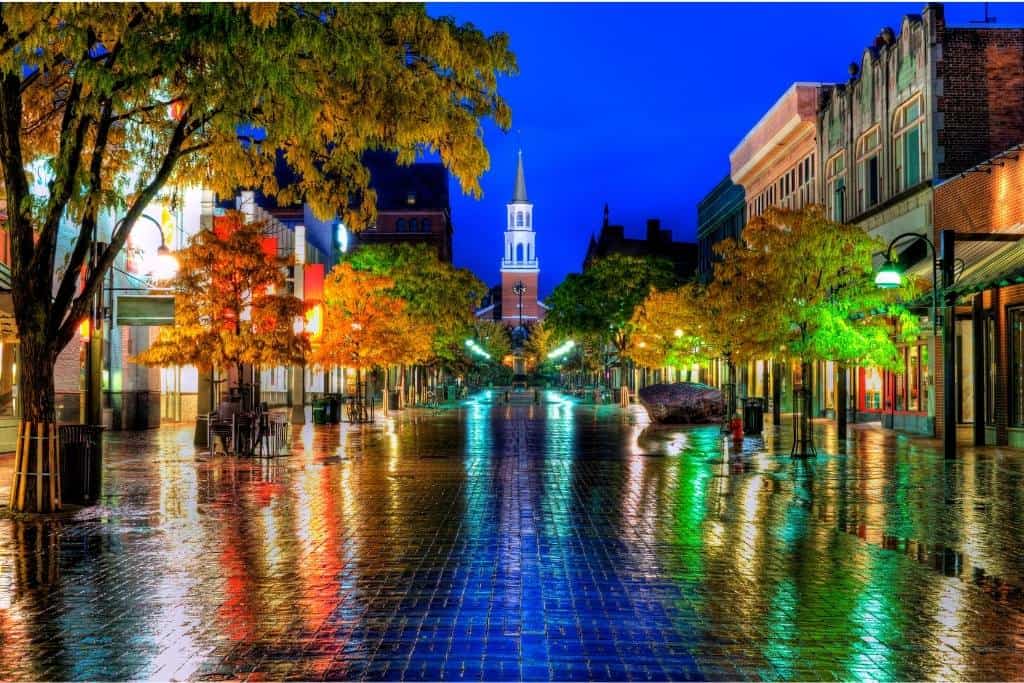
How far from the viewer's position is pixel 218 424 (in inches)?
1054

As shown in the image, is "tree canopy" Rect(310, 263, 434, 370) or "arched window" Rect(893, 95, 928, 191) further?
"tree canopy" Rect(310, 263, 434, 370)

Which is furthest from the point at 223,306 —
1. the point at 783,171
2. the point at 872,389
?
the point at 783,171

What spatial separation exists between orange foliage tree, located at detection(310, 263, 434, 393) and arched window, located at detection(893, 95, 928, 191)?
1942 cm

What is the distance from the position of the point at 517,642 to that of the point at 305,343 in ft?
76.4

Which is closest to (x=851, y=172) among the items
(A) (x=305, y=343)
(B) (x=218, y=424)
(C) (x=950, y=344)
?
(C) (x=950, y=344)

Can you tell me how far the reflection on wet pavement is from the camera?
7891mm

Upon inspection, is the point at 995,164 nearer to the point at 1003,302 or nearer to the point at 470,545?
the point at 1003,302

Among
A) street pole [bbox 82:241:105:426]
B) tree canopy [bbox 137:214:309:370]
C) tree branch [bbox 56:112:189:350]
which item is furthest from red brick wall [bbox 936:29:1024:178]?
tree branch [bbox 56:112:189:350]

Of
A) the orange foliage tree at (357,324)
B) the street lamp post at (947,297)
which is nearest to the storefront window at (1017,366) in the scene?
the street lamp post at (947,297)

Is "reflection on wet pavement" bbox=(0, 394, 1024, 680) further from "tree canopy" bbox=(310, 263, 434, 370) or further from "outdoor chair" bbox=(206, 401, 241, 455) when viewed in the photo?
"tree canopy" bbox=(310, 263, 434, 370)

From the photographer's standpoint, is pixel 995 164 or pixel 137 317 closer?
pixel 137 317

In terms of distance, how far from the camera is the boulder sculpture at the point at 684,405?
42.6 metres

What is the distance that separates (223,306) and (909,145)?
22.4 meters

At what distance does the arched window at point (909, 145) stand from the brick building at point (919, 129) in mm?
→ 32
